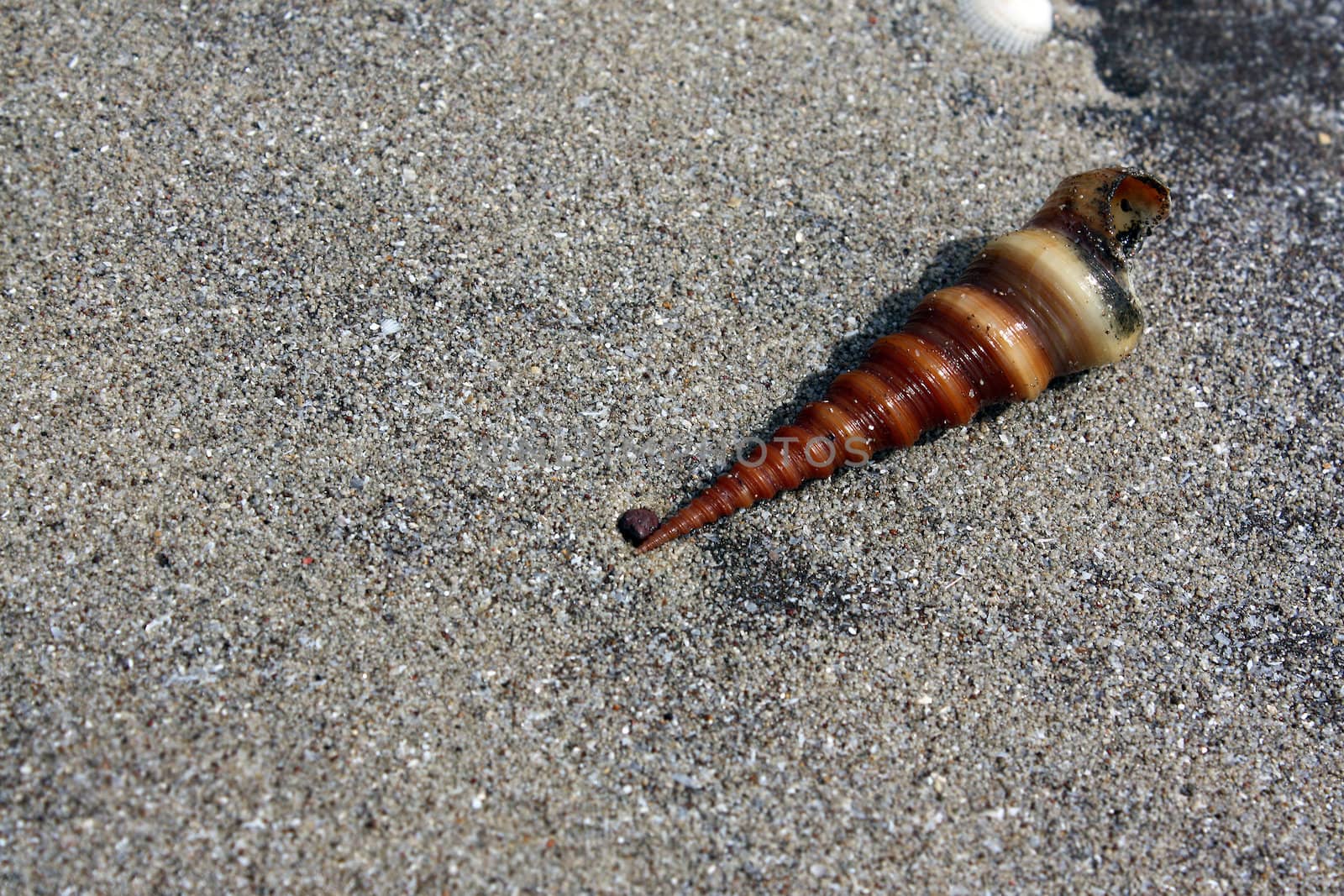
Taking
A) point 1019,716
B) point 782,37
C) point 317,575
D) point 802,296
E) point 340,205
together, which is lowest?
point 317,575

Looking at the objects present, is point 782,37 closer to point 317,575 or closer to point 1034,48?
point 1034,48

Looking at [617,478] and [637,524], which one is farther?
[617,478]

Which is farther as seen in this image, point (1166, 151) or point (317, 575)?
point (1166, 151)

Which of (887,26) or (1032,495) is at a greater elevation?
(887,26)

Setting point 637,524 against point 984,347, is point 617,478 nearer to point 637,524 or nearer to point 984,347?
point 637,524

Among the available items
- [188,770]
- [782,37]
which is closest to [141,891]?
[188,770]

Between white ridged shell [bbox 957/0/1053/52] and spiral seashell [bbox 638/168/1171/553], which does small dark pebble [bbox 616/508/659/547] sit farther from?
white ridged shell [bbox 957/0/1053/52]

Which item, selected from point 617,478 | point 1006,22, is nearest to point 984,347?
point 617,478

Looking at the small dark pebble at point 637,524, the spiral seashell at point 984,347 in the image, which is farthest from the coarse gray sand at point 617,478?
the spiral seashell at point 984,347
